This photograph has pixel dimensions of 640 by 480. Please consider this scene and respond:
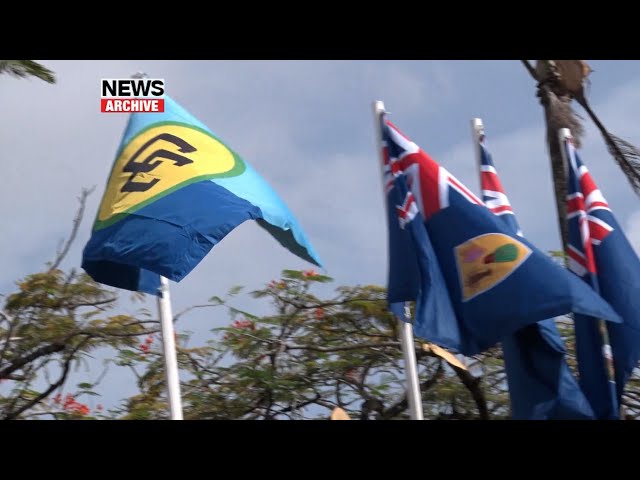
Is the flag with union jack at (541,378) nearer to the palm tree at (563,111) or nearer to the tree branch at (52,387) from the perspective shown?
the palm tree at (563,111)

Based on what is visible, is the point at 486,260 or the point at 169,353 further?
the point at 486,260

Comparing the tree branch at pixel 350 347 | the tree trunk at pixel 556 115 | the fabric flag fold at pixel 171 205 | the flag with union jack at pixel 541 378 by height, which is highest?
the tree trunk at pixel 556 115

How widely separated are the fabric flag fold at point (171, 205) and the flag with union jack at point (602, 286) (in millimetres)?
2157

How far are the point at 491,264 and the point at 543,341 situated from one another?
784 millimetres

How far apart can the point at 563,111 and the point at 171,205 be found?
443 centimetres

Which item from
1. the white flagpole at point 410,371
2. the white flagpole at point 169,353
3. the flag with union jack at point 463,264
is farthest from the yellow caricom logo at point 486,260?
the white flagpole at point 169,353

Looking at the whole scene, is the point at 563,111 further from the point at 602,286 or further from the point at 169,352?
the point at 169,352

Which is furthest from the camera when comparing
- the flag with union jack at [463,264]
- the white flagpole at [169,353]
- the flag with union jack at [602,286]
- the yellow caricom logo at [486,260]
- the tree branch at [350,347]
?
the tree branch at [350,347]

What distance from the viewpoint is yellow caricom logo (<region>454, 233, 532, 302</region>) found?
9.32 metres

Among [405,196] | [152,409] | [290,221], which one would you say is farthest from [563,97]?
[152,409]
